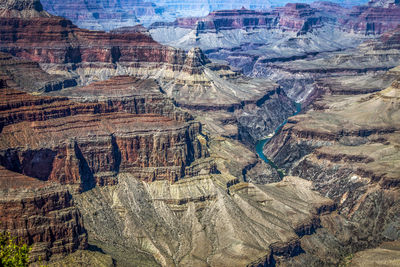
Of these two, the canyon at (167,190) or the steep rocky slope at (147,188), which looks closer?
the canyon at (167,190)

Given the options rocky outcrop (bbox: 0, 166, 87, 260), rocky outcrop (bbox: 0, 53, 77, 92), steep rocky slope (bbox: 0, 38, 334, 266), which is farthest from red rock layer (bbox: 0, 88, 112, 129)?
rocky outcrop (bbox: 0, 53, 77, 92)

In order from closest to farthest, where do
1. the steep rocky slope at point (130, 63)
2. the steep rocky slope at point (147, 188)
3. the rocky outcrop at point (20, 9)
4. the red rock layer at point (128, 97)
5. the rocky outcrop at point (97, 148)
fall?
the steep rocky slope at point (147, 188)
the rocky outcrop at point (97, 148)
the red rock layer at point (128, 97)
the steep rocky slope at point (130, 63)
the rocky outcrop at point (20, 9)

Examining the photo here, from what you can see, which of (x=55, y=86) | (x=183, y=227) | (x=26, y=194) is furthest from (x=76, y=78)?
(x=26, y=194)

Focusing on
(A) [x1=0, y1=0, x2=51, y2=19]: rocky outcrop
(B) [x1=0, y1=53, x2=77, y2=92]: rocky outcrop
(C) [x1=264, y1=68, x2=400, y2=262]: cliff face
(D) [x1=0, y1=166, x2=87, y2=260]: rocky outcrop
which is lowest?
(C) [x1=264, y1=68, x2=400, y2=262]: cliff face

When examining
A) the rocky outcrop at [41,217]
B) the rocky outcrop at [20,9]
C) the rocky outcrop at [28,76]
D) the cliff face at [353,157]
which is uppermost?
the rocky outcrop at [20,9]

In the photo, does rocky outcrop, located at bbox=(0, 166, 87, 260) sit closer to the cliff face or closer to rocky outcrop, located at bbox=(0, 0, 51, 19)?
the cliff face

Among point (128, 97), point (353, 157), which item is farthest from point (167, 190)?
point (353, 157)

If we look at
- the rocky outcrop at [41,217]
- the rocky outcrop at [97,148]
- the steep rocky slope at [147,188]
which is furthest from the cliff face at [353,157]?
the rocky outcrop at [41,217]

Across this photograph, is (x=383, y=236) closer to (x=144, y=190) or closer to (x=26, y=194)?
(x=144, y=190)

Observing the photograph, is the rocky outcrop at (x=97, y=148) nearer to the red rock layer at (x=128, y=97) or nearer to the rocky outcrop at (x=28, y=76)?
the red rock layer at (x=128, y=97)
